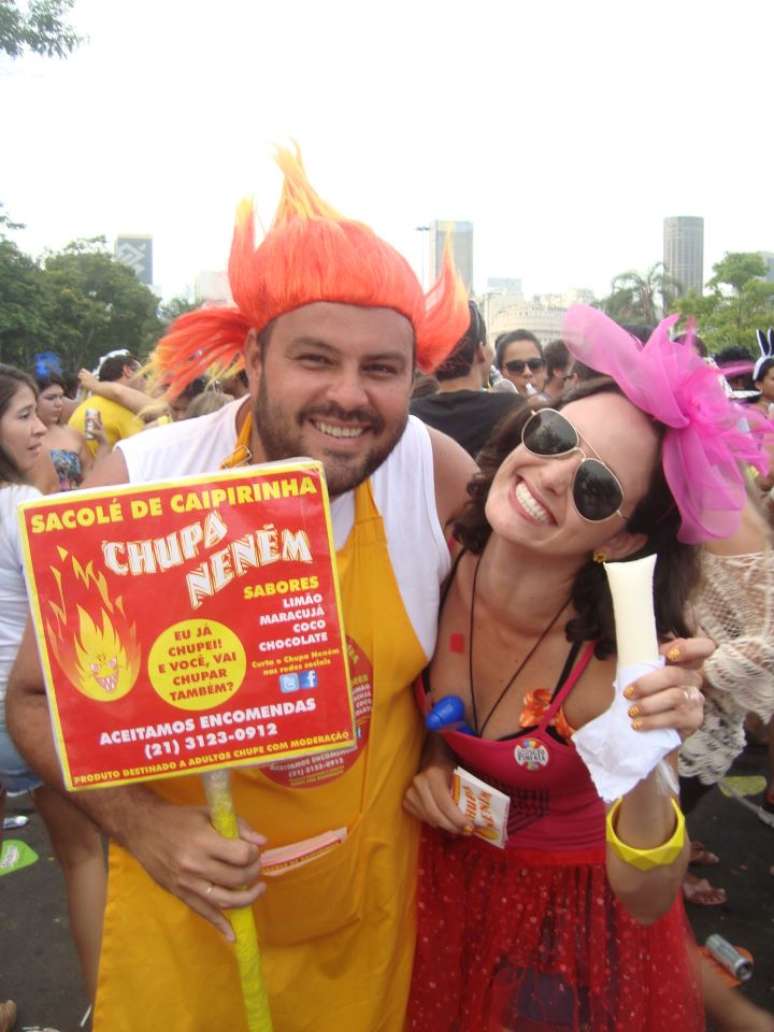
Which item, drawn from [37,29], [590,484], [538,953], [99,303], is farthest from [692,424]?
[99,303]

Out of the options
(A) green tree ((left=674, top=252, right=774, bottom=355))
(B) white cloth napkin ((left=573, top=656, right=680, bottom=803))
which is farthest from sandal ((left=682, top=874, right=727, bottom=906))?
(A) green tree ((left=674, top=252, right=774, bottom=355))

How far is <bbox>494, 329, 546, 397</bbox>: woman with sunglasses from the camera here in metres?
6.31

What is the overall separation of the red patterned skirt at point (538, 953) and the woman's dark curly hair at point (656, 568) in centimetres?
49

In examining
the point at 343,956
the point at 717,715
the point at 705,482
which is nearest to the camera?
the point at 705,482

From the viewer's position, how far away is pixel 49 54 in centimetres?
2116

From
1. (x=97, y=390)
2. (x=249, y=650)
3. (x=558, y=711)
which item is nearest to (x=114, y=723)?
(x=249, y=650)

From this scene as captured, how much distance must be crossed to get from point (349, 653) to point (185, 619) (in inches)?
19.5

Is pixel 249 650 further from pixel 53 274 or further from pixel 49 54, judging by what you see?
pixel 53 274

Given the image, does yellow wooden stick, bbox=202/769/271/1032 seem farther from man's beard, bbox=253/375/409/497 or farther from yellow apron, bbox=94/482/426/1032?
man's beard, bbox=253/375/409/497

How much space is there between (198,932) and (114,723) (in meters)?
0.69

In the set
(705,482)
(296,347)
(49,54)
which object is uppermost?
(49,54)

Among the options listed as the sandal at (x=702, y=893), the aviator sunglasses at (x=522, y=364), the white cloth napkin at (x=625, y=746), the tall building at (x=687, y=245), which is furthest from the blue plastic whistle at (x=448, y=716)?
the tall building at (x=687, y=245)

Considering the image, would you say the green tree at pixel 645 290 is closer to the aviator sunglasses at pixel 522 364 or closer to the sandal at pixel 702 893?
the aviator sunglasses at pixel 522 364

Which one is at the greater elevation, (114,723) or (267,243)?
(267,243)
